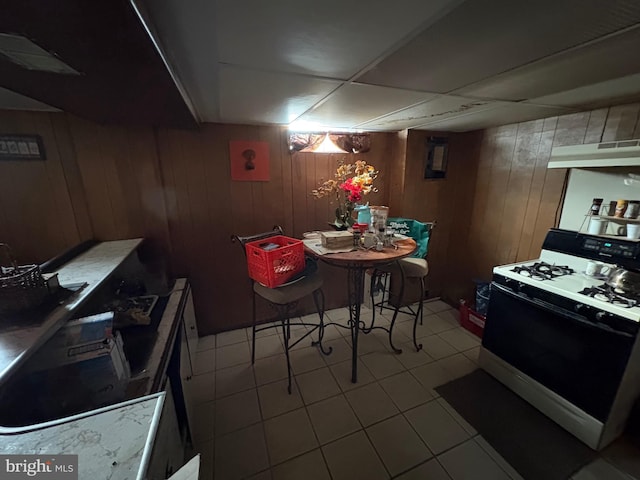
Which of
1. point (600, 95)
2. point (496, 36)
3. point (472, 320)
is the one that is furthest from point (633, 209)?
point (496, 36)

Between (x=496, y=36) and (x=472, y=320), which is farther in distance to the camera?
(x=472, y=320)

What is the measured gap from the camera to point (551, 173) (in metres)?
2.05

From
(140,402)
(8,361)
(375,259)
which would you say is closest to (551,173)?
(375,259)

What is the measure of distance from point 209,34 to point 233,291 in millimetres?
2173

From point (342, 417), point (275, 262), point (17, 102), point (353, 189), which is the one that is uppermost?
point (17, 102)

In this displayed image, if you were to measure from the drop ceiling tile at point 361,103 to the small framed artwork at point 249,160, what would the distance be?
→ 0.52m

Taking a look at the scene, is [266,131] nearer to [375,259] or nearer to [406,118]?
[406,118]

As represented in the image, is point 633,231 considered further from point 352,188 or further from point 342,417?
point 342,417

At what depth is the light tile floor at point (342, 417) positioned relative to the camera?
1.40 m

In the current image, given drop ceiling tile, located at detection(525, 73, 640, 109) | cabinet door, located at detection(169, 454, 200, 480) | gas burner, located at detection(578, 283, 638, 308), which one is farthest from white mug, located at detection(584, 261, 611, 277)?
cabinet door, located at detection(169, 454, 200, 480)

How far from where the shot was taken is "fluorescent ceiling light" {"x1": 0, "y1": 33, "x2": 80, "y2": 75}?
0.71m

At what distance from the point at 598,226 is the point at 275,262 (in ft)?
7.23

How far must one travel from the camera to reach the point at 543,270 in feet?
5.93

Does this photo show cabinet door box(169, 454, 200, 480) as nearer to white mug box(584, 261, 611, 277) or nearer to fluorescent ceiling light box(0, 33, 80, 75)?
fluorescent ceiling light box(0, 33, 80, 75)
